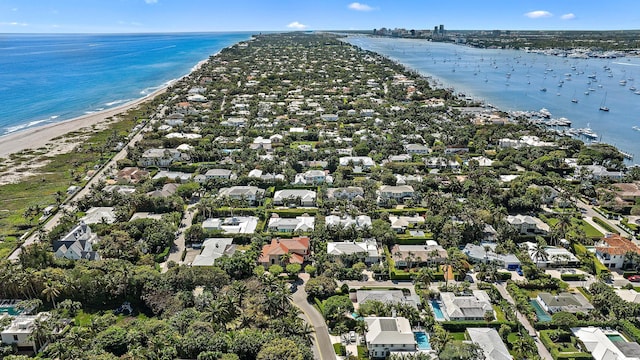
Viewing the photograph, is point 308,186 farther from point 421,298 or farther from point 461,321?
point 461,321

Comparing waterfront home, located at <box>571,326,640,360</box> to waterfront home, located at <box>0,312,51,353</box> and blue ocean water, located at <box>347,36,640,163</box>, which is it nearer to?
waterfront home, located at <box>0,312,51,353</box>

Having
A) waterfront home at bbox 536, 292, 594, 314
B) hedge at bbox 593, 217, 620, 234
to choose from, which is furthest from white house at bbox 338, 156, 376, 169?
waterfront home at bbox 536, 292, 594, 314

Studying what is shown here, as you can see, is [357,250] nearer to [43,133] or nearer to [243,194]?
[243,194]

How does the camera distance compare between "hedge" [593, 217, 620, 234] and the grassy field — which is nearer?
"hedge" [593, 217, 620, 234]

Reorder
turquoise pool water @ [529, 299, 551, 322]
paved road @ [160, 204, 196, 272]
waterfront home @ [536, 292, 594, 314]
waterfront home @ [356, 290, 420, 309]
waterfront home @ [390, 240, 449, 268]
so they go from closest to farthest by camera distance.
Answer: turquoise pool water @ [529, 299, 551, 322] → waterfront home @ [536, 292, 594, 314] → waterfront home @ [356, 290, 420, 309] → waterfront home @ [390, 240, 449, 268] → paved road @ [160, 204, 196, 272]

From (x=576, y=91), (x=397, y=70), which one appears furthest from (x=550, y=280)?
(x=397, y=70)
